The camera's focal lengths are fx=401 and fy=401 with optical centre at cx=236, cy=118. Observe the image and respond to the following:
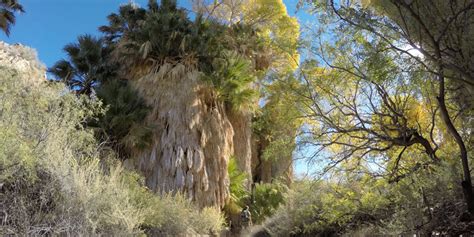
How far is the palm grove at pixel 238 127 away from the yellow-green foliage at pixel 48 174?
0.03 meters

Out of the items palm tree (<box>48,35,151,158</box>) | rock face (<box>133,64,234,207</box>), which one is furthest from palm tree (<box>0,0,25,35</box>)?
rock face (<box>133,64,234,207</box>)

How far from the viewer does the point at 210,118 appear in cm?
1673

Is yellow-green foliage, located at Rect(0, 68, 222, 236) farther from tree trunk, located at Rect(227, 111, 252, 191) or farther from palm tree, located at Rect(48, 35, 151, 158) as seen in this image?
tree trunk, located at Rect(227, 111, 252, 191)

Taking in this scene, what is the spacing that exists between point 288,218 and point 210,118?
564cm

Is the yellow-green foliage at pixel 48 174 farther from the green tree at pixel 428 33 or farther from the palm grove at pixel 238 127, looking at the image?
the green tree at pixel 428 33

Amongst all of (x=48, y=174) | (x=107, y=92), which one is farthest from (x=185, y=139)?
(x=48, y=174)

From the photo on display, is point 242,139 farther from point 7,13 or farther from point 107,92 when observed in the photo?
point 7,13

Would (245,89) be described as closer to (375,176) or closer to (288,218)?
(288,218)

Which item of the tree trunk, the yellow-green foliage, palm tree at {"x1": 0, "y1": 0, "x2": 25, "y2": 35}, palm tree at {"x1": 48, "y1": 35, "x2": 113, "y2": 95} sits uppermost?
palm tree at {"x1": 0, "y1": 0, "x2": 25, "y2": 35}

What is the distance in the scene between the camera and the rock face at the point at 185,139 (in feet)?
48.3

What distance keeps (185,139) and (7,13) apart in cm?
1056

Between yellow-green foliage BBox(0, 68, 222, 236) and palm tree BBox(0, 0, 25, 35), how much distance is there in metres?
13.1

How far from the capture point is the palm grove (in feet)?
18.2

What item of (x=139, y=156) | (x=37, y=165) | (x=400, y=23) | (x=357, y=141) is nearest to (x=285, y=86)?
(x=357, y=141)
